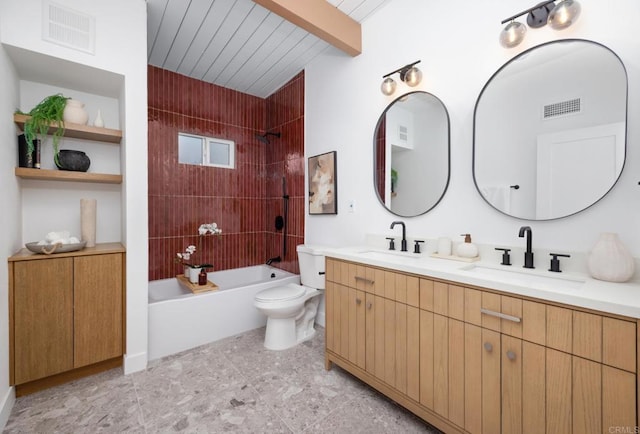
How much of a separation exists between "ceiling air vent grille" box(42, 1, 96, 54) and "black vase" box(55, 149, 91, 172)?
759 millimetres

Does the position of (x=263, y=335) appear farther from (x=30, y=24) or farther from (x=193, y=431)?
(x=30, y=24)

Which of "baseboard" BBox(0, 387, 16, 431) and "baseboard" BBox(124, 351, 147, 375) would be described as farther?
"baseboard" BBox(124, 351, 147, 375)

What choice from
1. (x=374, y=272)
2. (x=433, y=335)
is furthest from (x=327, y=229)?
(x=433, y=335)

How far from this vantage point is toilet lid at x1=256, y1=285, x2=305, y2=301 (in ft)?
7.57

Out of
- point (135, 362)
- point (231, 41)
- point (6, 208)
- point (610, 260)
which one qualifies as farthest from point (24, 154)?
point (610, 260)

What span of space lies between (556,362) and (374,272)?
0.88 metres

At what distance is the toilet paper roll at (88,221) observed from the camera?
220 centimetres

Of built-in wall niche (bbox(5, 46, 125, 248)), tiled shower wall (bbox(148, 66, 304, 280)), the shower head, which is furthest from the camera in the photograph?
the shower head

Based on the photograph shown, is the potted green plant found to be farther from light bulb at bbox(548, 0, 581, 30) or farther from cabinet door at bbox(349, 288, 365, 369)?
light bulb at bbox(548, 0, 581, 30)

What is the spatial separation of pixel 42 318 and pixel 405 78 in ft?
9.70

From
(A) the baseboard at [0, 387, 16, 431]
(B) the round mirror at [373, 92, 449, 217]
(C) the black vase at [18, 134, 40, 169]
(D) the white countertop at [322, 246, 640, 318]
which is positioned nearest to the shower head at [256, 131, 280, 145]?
(B) the round mirror at [373, 92, 449, 217]

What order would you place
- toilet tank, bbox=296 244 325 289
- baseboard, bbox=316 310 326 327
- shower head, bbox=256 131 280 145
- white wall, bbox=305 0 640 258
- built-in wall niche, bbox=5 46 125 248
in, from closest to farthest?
1. white wall, bbox=305 0 640 258
2. built-in wall niche, bbox=5 46 125 248
3. toilet tank, bbox=296 244 325 289
4. baseboard, bbox=316 310 326 327
5. shower head, bbox=256 131 280 145

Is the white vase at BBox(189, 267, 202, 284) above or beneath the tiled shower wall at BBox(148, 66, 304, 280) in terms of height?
beneath

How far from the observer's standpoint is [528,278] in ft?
4.21
